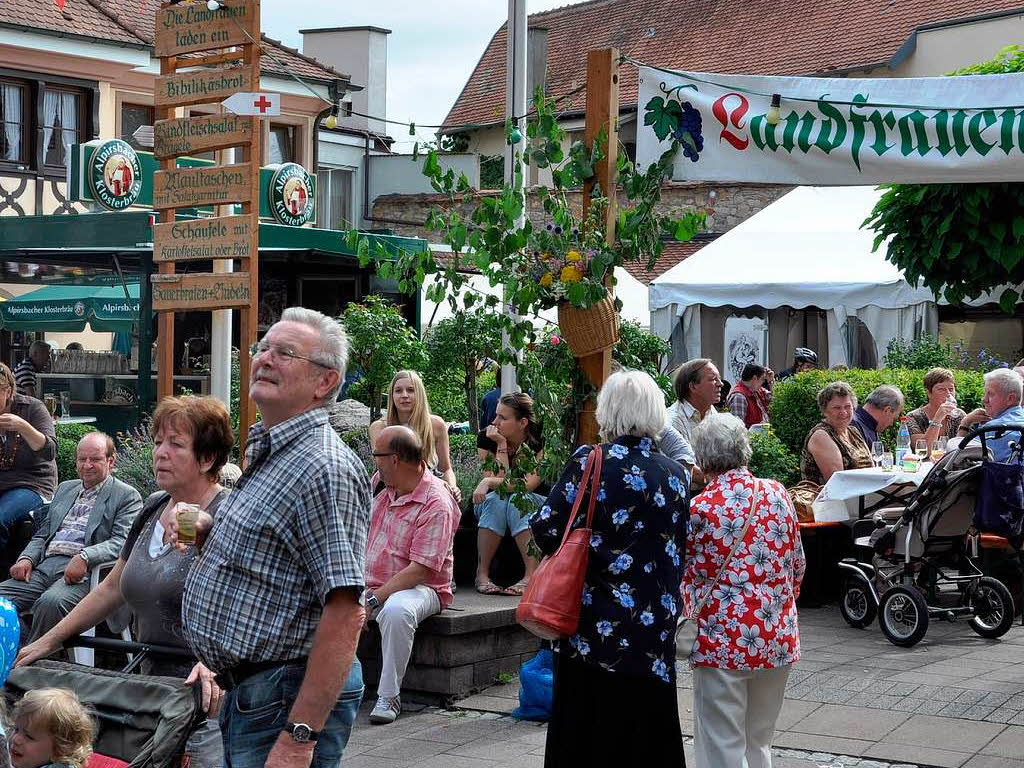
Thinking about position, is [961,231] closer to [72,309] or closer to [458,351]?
[458,351]

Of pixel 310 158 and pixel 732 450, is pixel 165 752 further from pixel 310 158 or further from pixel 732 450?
pixel 310 158

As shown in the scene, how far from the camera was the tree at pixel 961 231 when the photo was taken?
13.2m

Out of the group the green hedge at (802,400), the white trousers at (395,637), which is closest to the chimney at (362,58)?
the green hedge at (802,400)

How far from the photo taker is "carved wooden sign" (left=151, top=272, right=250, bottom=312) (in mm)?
8945

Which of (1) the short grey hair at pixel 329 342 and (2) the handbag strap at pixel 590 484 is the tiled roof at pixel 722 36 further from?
(1) the short grey hair at pixel 329 342

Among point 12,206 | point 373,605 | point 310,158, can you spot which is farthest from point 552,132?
point 310,158

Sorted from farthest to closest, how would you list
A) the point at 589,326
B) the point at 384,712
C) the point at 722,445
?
1. the point at 384,712
2. the point at 589,326
3. the point at 722,445

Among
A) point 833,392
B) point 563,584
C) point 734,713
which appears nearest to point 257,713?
point 563,584

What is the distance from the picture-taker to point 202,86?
934cm

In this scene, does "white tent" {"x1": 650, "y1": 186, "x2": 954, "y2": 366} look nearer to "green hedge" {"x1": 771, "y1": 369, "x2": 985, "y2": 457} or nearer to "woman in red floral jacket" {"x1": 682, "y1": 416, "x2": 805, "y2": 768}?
"green hedge" {"x1": 771, "y1": 369, "x2": 985, "y2": 457}

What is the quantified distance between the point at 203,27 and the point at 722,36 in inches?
1096

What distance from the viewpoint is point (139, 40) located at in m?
26.2

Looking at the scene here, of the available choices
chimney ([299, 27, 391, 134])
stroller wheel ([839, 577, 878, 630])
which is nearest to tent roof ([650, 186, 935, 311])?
stroller wheel ([839, 577, 878, 630])

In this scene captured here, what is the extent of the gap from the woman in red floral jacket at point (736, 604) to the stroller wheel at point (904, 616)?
3487 mm
